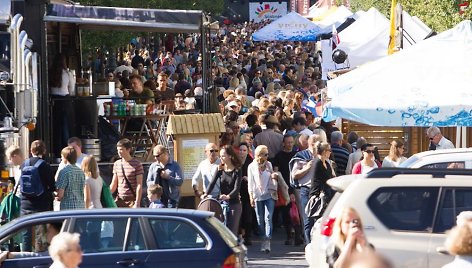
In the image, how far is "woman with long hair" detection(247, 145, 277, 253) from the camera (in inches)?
642

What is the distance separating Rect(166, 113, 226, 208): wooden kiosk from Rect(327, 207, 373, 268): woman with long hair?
7.67m

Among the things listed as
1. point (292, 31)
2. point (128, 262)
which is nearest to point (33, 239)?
point (128, 262)

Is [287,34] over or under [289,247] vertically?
over

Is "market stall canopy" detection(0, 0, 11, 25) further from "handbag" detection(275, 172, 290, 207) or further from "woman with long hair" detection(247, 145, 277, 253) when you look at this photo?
"handbag" detection(275, 172, 290, 207)

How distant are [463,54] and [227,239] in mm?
5080

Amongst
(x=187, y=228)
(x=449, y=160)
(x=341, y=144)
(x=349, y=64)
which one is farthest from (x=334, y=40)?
(x=187, y=228)

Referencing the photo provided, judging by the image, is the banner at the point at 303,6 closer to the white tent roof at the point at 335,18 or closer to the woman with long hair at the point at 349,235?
the white tent roof at the point at 335,18

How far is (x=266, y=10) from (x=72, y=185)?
273ft

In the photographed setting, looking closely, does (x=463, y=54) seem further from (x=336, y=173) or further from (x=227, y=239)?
(x=227, y=239)

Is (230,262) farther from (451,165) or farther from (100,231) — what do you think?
(451,165)

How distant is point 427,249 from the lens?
10.5m

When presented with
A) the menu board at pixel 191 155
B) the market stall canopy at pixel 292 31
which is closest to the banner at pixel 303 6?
the market stall canopy at pixel 292 31

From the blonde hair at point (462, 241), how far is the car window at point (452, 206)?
2.68 m

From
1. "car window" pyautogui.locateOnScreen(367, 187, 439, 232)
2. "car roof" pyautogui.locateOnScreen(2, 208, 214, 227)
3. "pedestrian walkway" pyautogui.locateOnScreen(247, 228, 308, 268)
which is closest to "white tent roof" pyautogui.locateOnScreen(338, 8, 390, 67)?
"pedestrian walkway" pyautogui.locateOnScreen(247, 228, 308, 268)
